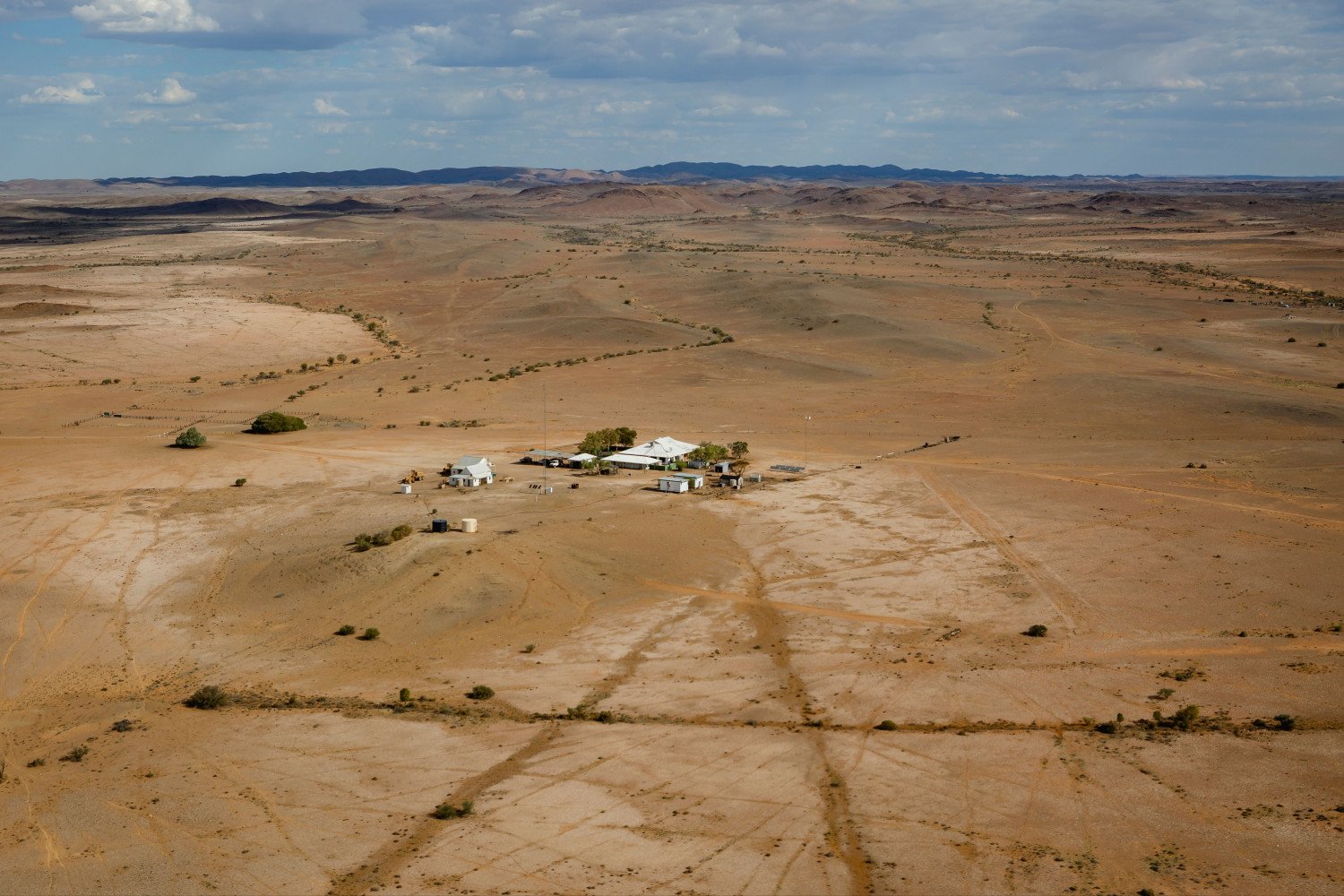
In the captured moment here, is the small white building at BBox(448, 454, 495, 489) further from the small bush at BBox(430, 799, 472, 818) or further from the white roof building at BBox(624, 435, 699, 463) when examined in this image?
the small bush at BBox(430, 799, 472, 818)

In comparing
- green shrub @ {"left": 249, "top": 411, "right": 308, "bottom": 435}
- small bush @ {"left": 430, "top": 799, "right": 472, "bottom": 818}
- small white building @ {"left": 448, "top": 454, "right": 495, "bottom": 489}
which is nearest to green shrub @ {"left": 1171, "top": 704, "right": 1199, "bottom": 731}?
small bush @ {"left": 430, "top": 799, "right": 472, "bottom": 818}

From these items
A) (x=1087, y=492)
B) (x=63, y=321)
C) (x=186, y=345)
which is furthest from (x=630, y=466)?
(x=63, y=321)

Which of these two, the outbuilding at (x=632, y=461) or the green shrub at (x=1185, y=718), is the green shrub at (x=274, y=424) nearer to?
the outbuilding at (x=632, y=461)

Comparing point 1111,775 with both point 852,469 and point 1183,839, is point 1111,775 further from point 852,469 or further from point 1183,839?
point 852,469

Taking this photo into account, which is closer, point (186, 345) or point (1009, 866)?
point (1009, 866)

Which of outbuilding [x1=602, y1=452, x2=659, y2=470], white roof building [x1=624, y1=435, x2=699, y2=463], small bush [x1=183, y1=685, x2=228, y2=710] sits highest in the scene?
white roof building [x1=624, y1=435, x2=699, y2=463]
